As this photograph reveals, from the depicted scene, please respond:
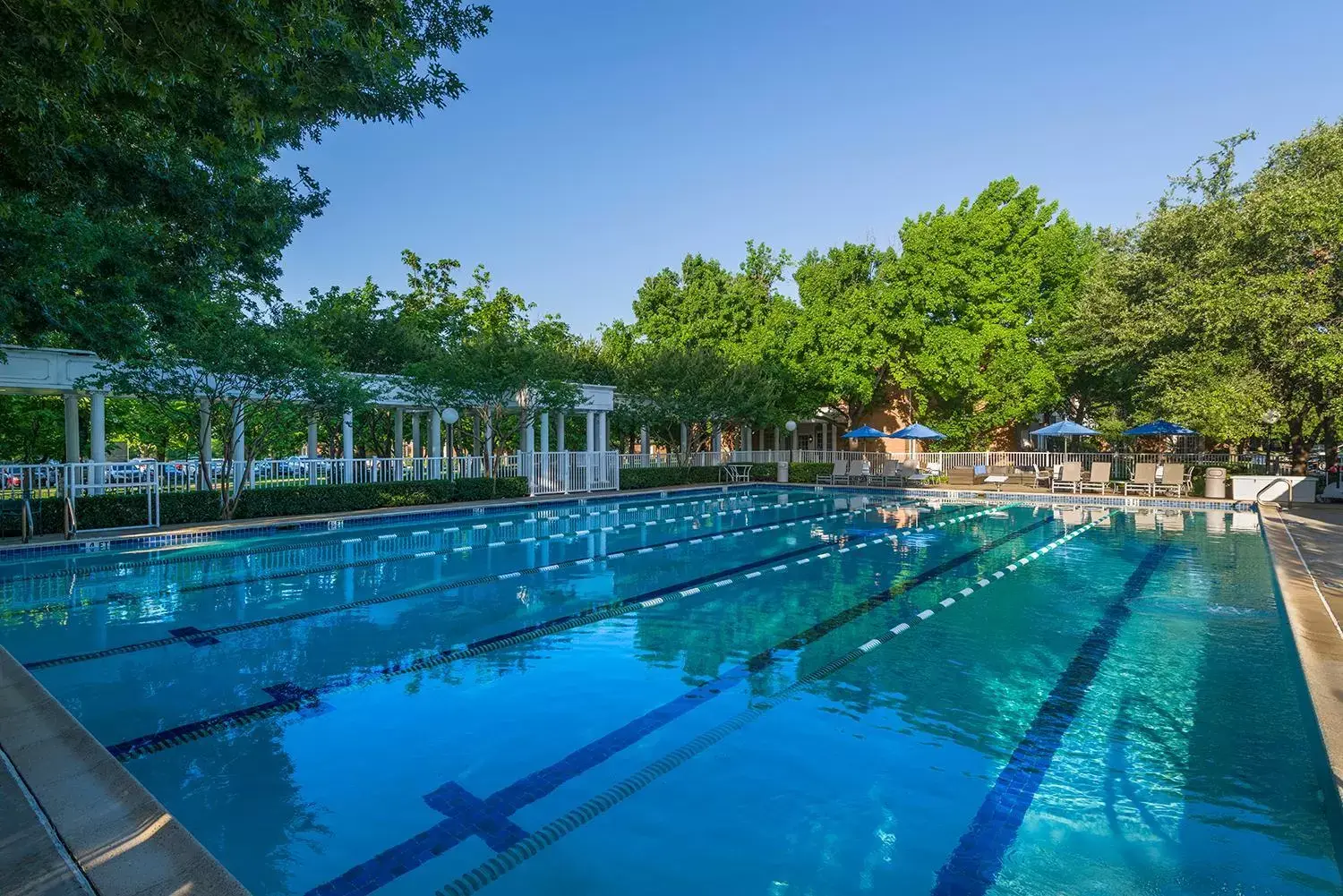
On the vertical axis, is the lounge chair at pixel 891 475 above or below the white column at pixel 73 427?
below

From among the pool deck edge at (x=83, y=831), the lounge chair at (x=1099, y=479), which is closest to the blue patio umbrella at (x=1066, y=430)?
the lounge chair at (x=1099, y=479)

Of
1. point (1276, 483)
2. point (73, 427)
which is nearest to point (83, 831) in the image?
point (73, 427)

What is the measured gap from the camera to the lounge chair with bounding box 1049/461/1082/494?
2059 cm

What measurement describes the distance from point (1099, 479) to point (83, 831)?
2330 centimetres

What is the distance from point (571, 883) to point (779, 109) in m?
18.6

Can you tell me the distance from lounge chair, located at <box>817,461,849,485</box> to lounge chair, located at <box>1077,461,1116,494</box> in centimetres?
735

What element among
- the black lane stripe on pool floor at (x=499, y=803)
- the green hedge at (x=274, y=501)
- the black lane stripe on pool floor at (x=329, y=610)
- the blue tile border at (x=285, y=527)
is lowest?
the black lane stripe on pool floor at (x=499, y=803)

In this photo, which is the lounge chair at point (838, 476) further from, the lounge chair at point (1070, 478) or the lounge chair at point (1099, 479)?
the lounge chair at point (1099, 479)

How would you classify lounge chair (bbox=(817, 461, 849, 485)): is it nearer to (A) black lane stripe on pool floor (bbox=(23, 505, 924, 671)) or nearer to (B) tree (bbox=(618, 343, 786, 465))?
(B) tree (bbox=(618, 343, 786, 465))

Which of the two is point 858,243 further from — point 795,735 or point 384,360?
point 795,735

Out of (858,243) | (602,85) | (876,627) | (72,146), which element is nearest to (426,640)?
(876,627)

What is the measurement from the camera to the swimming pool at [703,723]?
3.29 meters

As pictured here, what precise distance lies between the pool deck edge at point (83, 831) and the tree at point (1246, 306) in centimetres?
2053

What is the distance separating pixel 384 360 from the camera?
24.9 meters
